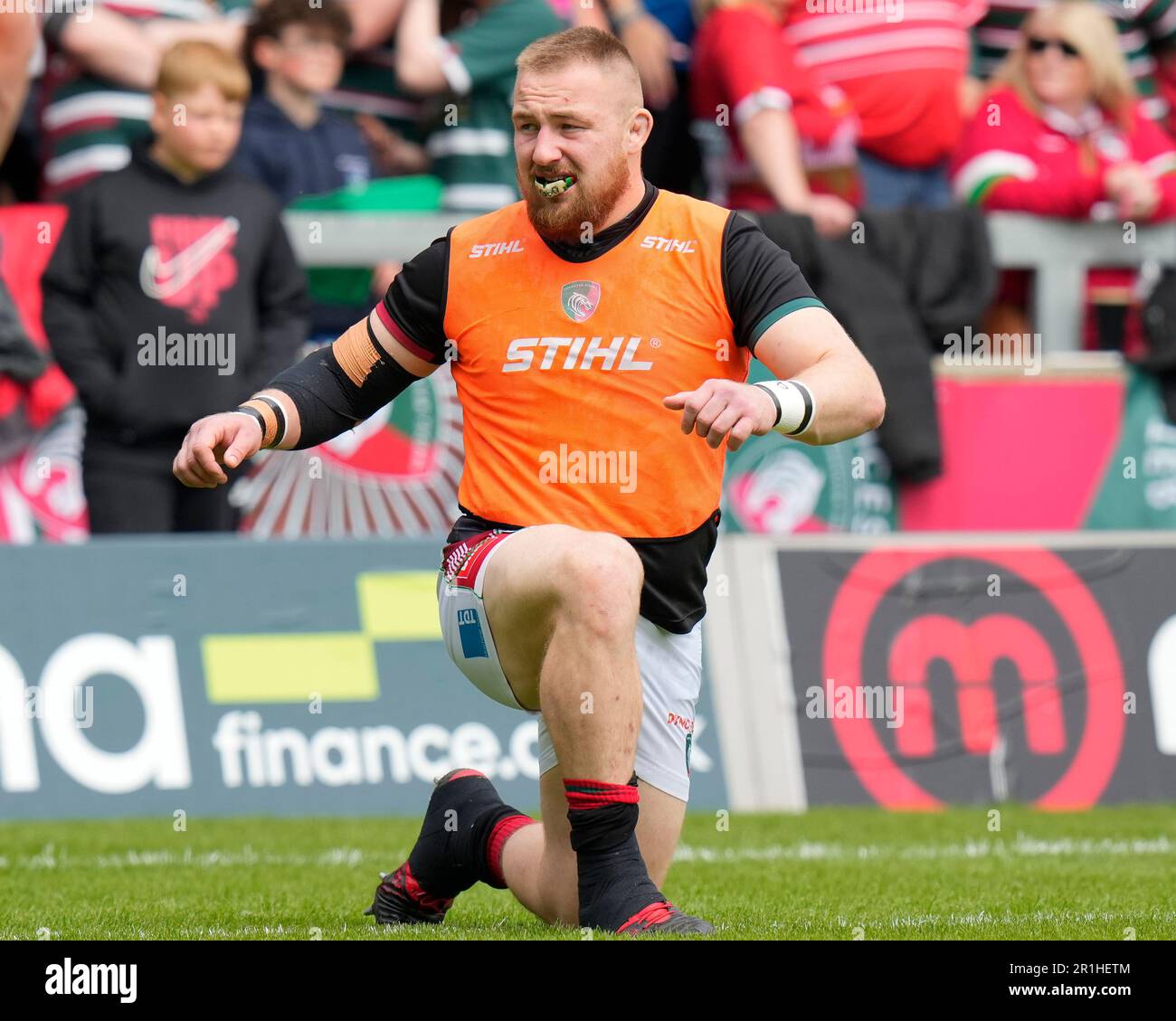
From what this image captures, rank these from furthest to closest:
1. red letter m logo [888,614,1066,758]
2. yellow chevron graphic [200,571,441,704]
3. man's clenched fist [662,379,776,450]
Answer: red letter m logo [888,614,1066,758] → yellow chevron graphic [200,571,441,704] → man's clenched fist [662,379,776,450]

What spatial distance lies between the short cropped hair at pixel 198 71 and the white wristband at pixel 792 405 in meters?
5.03

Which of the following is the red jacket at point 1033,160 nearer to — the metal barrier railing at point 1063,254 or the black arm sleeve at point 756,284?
the metal barrier railing at point 1063,254

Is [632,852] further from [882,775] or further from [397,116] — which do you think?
[397,116]

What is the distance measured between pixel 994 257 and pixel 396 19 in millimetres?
3502

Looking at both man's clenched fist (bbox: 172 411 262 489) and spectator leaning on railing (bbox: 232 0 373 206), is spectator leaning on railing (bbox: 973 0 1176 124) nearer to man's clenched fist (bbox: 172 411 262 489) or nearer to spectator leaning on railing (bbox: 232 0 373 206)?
spectator leaning on railing (bbox: 232 0 373 206)

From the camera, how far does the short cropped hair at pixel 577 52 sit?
16.8 ft

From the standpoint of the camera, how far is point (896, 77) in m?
11.2

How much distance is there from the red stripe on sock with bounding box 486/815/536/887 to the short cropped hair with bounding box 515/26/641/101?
1957 mm

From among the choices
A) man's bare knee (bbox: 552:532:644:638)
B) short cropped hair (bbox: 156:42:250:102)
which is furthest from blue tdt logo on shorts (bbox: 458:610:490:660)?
short cropped hair (bbox: 156:42:250:102)

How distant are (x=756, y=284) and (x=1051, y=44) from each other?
22.2ft

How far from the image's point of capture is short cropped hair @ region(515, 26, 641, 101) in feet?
16.8

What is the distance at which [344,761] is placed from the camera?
28.3 feet

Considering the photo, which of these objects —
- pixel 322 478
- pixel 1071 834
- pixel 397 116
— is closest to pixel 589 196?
pixel 1071 834

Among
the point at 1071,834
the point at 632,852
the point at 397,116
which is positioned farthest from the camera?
the point at 397,116
